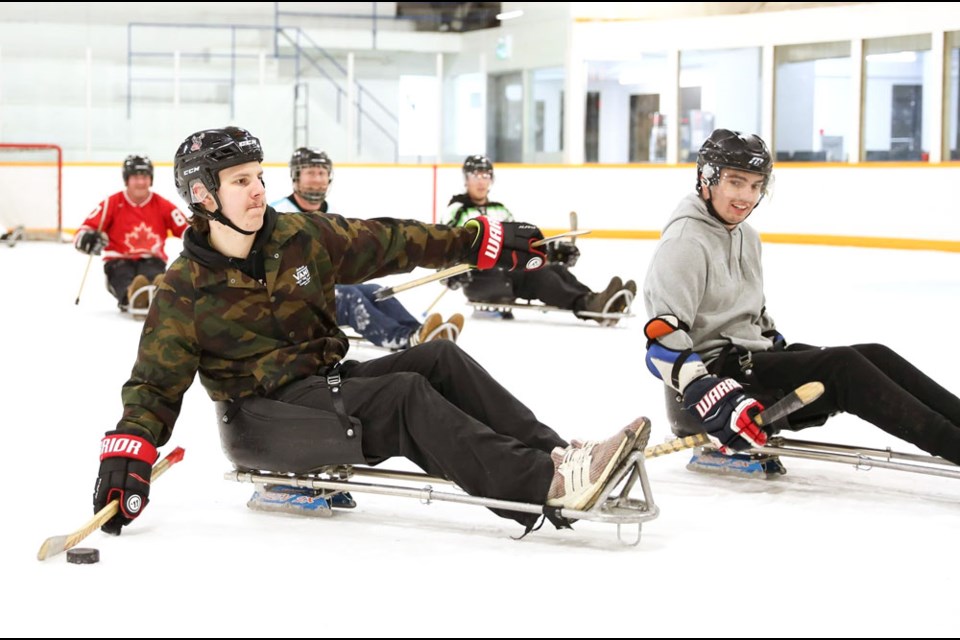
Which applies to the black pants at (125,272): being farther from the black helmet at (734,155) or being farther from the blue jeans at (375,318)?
the black helmet at (734,155)

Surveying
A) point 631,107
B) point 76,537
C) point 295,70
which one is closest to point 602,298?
point 76,537

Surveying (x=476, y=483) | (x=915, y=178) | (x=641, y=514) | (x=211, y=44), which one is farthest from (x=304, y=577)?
(x=211, y=44)

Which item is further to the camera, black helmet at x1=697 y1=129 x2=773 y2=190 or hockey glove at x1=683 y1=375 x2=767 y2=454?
black helmet at x1=697 y1=129 x2=773 y2=190

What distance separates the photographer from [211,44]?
18.1 meters

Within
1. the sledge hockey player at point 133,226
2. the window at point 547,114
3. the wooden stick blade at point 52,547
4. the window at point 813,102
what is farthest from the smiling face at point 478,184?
the window at point 547,114

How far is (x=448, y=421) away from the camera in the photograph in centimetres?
277

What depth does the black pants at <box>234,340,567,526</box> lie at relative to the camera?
2742 mm

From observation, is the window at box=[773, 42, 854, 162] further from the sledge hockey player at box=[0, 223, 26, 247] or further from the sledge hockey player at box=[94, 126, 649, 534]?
the sledge hockey player at box=[94, 126, 649, 534]

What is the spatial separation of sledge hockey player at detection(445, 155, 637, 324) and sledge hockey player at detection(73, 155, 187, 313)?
5.98 ft

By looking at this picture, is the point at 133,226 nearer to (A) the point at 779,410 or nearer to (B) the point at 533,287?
(B) the point at 533,287

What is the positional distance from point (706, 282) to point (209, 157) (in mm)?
1393

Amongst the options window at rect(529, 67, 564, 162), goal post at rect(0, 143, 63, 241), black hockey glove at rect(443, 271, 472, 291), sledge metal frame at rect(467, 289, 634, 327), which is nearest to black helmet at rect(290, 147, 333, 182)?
black hockey glove at rect(443, 271, 472, 291)

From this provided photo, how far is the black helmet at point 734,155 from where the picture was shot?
3465 millimetres

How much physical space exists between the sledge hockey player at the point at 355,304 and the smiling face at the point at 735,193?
2.43 metres
